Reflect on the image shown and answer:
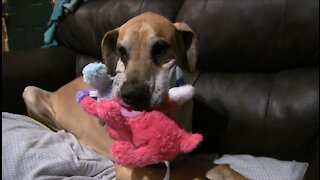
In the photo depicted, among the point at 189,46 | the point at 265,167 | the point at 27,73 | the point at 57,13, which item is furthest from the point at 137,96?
the point at 57,13

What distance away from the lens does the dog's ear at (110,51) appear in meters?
1.24

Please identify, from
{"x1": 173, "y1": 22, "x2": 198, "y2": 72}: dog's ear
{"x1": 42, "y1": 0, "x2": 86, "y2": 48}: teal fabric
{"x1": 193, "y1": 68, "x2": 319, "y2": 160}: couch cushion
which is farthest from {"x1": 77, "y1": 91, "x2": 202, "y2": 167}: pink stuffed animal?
{"x1": 42, "y1": 0, "x2": 86, "y2": 48}: teal fabric

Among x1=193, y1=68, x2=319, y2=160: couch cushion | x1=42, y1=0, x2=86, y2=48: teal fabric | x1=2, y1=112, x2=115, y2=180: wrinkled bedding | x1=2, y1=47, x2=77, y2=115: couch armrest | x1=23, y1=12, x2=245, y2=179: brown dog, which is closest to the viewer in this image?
x1=23, y1=12, x2=245, y2=179: brown dog

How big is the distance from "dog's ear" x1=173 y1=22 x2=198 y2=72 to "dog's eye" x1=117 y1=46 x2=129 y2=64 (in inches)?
7.3

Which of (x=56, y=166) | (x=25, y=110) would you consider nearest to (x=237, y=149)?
(x=56, y=166)

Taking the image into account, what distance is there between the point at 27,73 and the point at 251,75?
88 centimetres

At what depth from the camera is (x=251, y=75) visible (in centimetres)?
137

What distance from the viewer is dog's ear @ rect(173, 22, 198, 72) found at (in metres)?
1.18

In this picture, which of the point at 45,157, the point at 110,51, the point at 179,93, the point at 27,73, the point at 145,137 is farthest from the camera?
the point at 27,73

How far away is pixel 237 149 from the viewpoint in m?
1.35

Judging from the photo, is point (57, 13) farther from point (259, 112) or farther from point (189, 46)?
point (259, 112)

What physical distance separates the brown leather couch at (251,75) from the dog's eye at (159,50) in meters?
0.33

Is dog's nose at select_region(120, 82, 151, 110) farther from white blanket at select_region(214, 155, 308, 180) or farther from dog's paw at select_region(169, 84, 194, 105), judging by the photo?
white blanket at select_region(214, 155, 308, 180)

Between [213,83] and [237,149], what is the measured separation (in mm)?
255
